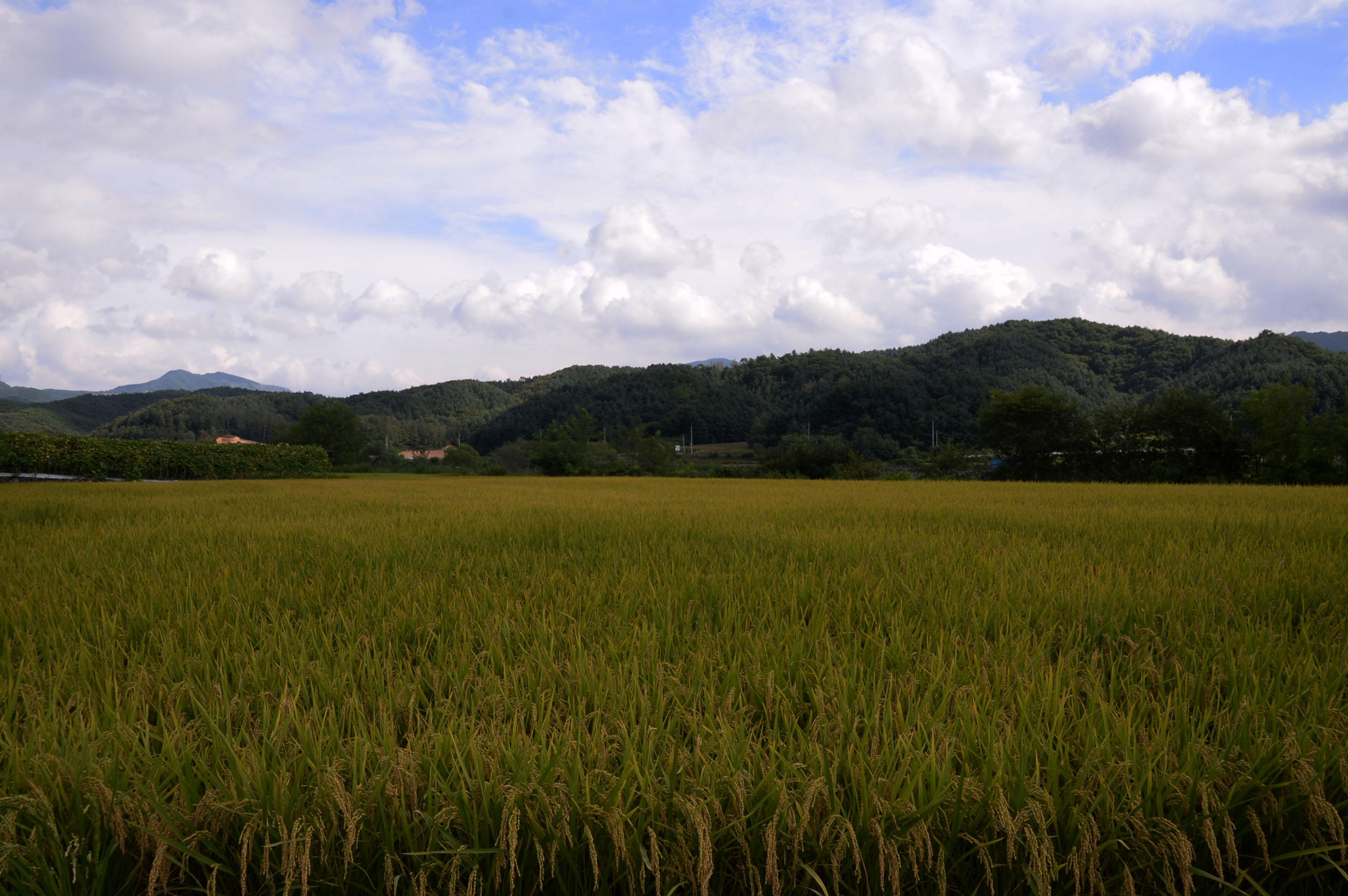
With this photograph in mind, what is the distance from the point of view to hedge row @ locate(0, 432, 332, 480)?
21.3 m

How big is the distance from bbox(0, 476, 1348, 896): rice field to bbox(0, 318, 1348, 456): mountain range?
38.9 metres

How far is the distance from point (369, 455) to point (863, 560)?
246ft

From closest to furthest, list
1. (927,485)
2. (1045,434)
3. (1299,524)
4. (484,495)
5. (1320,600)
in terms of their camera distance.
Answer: (1320,600) < (1299,524) < (484,495) < (927,485) < (1045,434)

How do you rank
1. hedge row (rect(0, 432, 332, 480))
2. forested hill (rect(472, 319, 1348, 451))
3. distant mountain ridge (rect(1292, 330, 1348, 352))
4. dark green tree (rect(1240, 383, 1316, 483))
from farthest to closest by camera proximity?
1. distant mountain ridge (rect(1292, 330, 1348, 352))
2. forested hill (rect(472, 319, 1348, 451))
3. dark green tree (rect(1240, 383, 1316, 483))
4. hedge row (rect(0, 432, 332, 480))

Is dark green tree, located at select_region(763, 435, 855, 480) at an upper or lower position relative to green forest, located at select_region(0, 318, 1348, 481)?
lower

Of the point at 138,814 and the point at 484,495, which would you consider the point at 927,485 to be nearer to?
the point at 484,495

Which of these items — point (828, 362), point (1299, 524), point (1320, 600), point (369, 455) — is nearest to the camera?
point (1320, 600)

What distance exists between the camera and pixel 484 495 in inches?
468

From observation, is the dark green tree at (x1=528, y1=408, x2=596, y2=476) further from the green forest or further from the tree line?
the tree line

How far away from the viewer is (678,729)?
58.1 inches

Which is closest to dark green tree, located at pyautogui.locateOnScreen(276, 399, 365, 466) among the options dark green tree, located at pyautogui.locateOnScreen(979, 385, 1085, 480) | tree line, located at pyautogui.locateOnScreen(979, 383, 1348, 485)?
dark green tree, located at pyautogui.locateOnScreen(979, 385, 1085, 480)

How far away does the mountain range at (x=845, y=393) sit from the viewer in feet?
178

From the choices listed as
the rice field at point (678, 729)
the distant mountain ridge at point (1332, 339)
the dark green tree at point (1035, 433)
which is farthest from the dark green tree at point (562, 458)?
the distant mountain ridge at point (1332, 339)

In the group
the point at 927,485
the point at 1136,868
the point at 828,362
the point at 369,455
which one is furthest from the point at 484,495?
the point at 828,362
